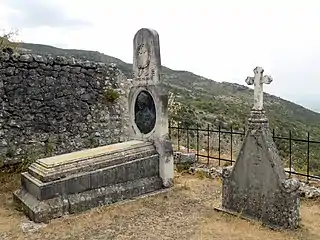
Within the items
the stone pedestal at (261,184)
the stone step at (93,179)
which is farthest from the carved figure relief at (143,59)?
the stone pedestal at (261,184)

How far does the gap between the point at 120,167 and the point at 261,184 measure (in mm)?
2694

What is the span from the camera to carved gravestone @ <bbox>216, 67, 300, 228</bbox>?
5625 millimetres

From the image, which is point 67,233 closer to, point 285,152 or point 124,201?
point 124,201

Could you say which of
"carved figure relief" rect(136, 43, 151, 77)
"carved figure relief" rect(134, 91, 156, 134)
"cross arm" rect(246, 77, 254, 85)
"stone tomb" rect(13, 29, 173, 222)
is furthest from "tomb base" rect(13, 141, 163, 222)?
"cross arm" rect(246, 77, 254, 85)

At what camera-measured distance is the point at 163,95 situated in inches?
310

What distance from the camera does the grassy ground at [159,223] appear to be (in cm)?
556

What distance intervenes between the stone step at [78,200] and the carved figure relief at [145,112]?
47.7 inches

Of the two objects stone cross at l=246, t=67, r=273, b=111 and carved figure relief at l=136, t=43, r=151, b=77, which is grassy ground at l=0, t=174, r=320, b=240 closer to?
stone cross at l=246, t=67, r=273, b=111

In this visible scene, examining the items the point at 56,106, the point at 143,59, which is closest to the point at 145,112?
the point at 143,59

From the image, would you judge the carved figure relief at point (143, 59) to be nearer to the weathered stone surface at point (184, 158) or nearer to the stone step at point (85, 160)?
the stone step at point (85, 160)

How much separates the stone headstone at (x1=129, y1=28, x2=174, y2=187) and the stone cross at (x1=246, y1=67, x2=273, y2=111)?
2254 millimetres

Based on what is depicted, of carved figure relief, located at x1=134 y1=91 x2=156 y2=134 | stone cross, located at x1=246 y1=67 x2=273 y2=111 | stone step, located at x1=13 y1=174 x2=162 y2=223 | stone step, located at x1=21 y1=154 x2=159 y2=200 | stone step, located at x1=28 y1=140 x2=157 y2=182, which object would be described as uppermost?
stone cross, located at x1=246 y1=67 x2=273 y2=111

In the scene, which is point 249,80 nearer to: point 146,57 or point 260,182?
point 260,182

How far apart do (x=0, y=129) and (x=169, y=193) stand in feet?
13.4
